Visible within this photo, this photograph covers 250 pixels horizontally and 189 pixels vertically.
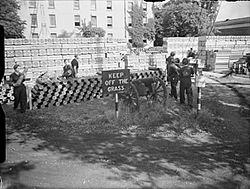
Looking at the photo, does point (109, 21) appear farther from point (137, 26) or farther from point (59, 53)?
point (59, 53)

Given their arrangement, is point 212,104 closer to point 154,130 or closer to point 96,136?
point 154,130

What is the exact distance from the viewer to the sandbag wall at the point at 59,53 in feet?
38.5

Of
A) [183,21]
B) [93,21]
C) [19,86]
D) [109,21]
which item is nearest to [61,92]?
[19,86]

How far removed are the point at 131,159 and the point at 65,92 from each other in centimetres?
445

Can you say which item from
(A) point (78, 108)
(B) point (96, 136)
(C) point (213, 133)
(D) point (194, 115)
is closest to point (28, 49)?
(A) point (78, 108)

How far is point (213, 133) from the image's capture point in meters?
5.68

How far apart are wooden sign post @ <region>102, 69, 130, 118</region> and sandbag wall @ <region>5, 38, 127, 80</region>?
532 centimetres

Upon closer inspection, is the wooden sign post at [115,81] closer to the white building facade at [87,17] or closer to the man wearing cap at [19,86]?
the man wearing cap at [19,86]

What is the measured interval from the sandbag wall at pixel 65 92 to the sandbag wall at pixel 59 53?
317cm

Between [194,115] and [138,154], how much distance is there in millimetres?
2898

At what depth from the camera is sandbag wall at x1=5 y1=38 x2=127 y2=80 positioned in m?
11.7

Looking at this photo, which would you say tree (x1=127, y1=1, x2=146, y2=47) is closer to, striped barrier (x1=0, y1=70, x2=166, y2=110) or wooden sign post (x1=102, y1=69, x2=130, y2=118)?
striped barrier (x1=0, y1=70, x2=166, y2=110)

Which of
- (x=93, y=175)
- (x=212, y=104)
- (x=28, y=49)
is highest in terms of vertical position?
(x=28, y=49)

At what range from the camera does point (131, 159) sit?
4.35 meters
